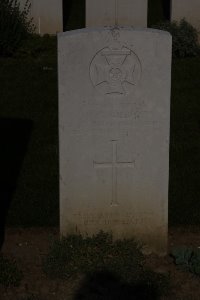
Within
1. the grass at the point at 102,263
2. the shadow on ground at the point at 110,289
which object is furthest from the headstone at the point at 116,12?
the shadow on ground at the point at 110,289

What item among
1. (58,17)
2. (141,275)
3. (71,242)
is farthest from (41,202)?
Answer: (58,17)

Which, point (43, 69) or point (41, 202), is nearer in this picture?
point (41, 202)

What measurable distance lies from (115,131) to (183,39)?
25.1 feet

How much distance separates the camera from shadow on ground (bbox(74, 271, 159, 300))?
5.39 m

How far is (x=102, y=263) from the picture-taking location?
5789 millimetres

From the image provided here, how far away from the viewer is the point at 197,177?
8086mm

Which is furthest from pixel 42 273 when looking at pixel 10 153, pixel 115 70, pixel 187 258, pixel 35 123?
pixel 35 123

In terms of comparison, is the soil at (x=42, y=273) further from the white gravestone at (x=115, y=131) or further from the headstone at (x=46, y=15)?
the headstone at (x=46, y=15)

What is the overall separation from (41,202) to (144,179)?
66.8 inches

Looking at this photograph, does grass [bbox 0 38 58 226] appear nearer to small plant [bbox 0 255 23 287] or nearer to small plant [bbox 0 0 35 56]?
small plant [bbox 0 0 35 56]

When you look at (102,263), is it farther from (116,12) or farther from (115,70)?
(116,12)

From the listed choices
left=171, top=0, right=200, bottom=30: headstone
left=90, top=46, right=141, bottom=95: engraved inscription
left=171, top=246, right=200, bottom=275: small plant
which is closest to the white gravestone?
left=90, top=46, right=141, bottom=95: engraved inscription

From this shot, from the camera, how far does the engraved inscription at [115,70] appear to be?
18.5 ft

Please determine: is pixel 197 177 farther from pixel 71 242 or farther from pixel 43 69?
pixel 43 69
